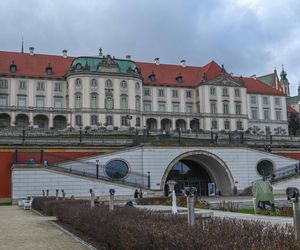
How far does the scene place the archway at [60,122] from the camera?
235ft

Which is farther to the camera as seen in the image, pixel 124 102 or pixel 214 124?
pixel 214 124

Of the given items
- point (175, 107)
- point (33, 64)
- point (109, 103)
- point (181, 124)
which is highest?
point (33, 64)

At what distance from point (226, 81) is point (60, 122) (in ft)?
105

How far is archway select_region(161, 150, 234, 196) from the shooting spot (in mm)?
46125

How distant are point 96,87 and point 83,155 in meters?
29.5

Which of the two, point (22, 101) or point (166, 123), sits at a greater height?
point (22, 101)

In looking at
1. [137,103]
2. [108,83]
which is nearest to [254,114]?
[137,103]

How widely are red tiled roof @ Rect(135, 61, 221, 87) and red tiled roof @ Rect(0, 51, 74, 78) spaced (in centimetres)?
1464

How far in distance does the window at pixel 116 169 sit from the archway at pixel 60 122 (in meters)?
30.8

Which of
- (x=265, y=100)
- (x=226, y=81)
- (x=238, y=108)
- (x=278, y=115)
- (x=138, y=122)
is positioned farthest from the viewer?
(x=278, y=115)

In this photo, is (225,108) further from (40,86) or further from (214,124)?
(40,86)

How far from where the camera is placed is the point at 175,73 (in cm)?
8500

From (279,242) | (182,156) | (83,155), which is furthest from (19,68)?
(279,242)

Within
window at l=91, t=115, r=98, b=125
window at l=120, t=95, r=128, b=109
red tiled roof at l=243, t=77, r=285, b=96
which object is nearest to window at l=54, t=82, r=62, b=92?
window at l=91, t=115, r=98, b=125
